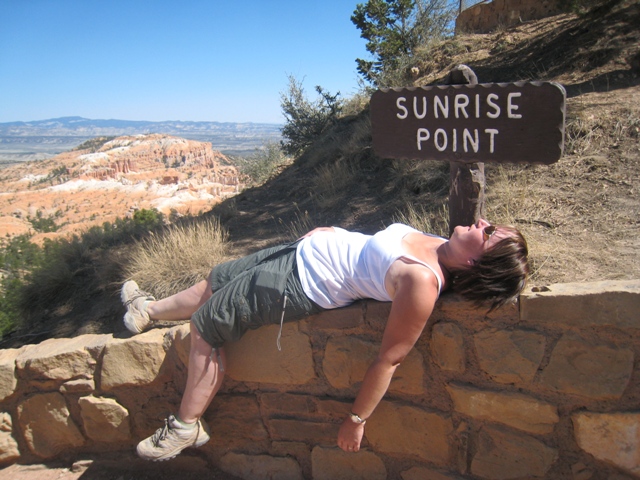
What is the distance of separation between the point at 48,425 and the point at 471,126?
2.84 metres

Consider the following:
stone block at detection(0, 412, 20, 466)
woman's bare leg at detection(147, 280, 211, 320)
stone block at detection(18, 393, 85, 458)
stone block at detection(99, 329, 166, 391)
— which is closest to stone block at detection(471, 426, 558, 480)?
woman's bare leg at detection(147, 280, 211, 320)

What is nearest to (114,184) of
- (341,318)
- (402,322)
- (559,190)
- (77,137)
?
(559,190)

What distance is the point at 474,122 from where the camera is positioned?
2.11 m

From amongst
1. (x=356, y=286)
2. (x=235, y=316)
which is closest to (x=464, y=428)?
(x=356, y=286)

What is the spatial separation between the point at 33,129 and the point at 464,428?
225 m

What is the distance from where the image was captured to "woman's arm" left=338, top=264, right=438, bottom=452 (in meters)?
1.77

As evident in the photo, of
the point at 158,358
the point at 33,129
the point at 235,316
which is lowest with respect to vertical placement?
the point at 158,358

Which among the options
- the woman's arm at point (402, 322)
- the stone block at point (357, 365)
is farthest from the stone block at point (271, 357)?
the woman's arm at point (402, 322)

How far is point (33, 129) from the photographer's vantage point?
192 meters

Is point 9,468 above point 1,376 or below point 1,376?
below

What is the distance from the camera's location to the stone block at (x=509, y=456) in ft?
6.54

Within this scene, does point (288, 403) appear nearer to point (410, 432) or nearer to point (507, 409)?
point (410, 432)

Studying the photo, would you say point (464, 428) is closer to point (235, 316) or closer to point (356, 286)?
point (356, 286)

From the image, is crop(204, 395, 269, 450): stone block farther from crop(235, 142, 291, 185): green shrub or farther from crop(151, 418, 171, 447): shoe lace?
crop(235, 142, 291, 185): green shrub
